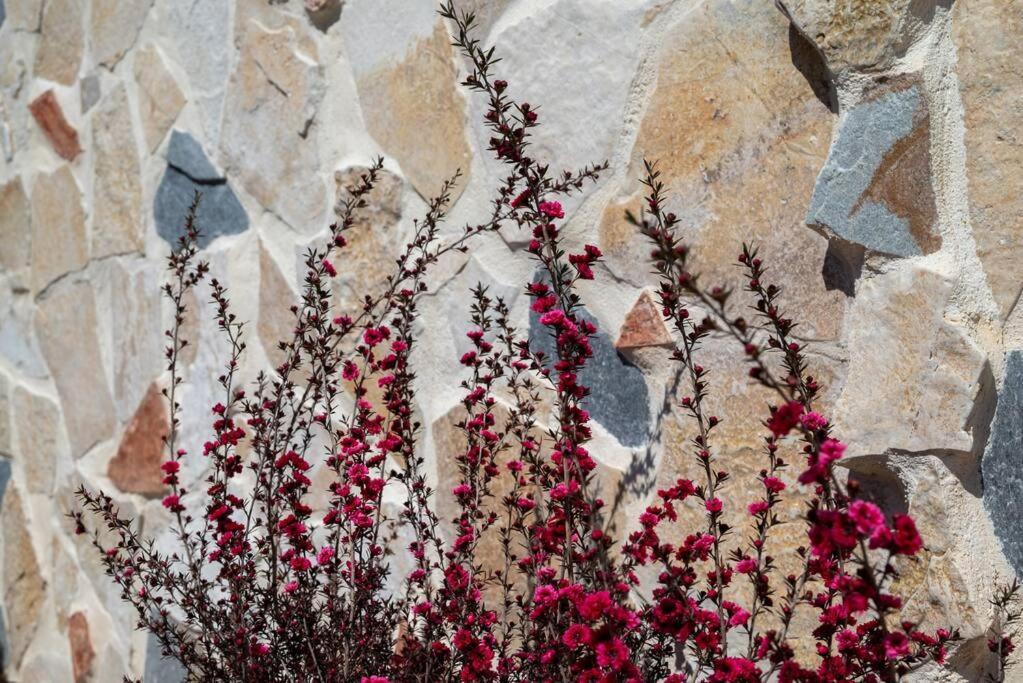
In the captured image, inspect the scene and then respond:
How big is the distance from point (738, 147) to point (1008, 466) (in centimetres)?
58

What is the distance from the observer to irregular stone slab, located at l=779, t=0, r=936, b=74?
4.23 feet

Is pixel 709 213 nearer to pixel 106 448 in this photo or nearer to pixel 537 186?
pixel 537 186

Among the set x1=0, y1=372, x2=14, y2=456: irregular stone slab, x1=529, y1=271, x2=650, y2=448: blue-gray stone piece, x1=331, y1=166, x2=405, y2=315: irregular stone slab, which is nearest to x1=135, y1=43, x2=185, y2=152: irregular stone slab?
x1=331, y1=166, x2=405, y2=315: irregular stone slab

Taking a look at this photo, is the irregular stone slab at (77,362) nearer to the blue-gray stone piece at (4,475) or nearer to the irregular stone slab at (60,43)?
the blue-gray stone piece at (4,475)

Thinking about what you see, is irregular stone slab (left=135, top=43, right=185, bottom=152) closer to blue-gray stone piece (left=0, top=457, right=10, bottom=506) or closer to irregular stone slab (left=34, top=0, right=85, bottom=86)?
irregular stone slab (left=34, top=0, right=85, bottom=86)

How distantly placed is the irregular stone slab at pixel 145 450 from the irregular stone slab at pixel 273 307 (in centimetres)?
46

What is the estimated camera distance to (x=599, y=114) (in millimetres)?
1704

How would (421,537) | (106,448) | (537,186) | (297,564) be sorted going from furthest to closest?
(106,448), (421,537), (297,564), (537,186)

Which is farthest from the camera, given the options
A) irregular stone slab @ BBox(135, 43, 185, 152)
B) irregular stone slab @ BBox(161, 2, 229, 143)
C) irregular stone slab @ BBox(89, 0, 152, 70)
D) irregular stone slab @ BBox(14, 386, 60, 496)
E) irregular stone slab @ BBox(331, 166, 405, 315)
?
irregular stone slab @ BBox(14, 386, 60, 496)

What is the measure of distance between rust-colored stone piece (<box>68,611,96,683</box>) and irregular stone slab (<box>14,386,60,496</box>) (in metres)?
0.42

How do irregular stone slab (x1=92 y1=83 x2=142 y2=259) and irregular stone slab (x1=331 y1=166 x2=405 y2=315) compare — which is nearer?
irregular stone slab (x1=331 y1=166 x2=405 y2=315)

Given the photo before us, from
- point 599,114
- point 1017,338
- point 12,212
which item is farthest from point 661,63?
point 12,212

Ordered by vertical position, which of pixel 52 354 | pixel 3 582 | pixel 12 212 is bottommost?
pixel 3 582

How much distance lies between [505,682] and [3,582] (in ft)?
8.57
